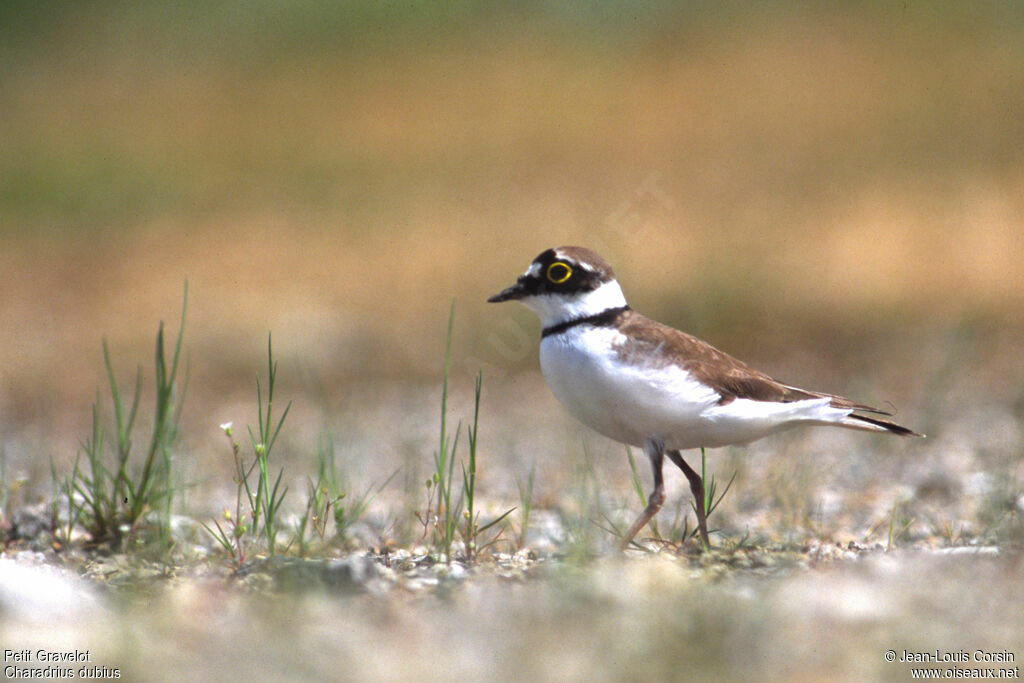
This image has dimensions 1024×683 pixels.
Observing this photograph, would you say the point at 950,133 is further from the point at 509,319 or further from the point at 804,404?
the point at 804,404

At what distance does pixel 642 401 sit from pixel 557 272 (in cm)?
60

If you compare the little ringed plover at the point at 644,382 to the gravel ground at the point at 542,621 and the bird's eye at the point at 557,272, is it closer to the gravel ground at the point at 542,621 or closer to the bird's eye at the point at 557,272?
the bird's eye at the point at 557,272

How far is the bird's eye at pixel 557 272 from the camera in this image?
4191mm

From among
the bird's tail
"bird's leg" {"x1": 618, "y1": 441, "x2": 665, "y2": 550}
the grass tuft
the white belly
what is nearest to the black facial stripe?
the white belly

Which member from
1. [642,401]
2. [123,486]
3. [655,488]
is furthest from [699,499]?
[123,486]

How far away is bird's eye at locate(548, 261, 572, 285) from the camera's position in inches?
165

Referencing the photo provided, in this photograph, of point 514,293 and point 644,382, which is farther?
point 514,293

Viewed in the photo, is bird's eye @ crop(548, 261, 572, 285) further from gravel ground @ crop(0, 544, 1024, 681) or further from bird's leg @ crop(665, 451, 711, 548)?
gravel ground @ crop(0, 544, 1024, 681)

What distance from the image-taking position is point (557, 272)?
4.20m

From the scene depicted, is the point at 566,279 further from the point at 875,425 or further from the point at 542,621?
the point at 542,621

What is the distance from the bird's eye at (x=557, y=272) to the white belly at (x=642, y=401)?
0.69 ft

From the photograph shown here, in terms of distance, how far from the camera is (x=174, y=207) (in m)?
12.9

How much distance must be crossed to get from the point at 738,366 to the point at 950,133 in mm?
8357

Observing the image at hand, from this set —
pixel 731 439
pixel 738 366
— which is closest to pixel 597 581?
pixel 731 439
